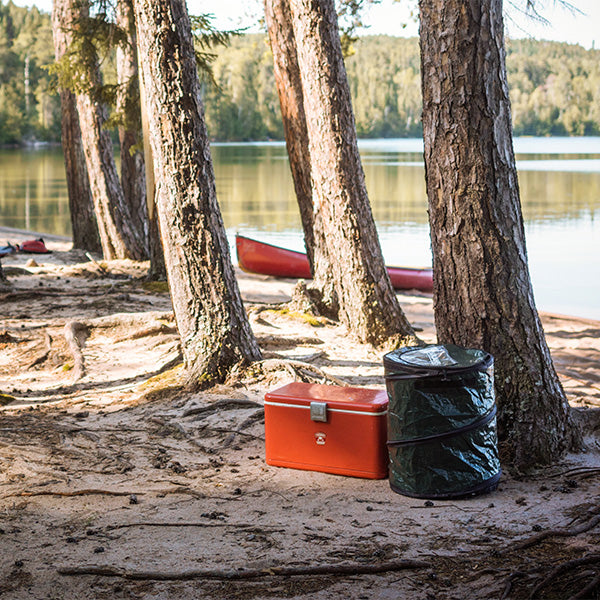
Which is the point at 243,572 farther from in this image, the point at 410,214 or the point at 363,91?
the point at 363,91

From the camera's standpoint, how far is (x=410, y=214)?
25.5 m

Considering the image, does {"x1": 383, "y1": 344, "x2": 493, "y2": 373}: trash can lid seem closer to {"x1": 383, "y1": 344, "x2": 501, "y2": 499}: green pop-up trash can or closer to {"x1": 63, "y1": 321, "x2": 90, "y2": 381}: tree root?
{"x1": 383, "y1": 344, "x2": 501, "y2": 499}: green pop-up trash can

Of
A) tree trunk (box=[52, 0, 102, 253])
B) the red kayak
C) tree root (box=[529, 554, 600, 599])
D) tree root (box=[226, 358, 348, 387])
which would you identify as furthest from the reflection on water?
tree root (box=[529, 554, 600, 599])

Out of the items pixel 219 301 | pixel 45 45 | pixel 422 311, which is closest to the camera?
pixel 219 301

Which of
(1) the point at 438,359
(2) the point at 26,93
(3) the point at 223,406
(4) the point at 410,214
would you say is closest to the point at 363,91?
(2) the point at 26,93

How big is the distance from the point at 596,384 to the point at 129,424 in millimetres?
4060

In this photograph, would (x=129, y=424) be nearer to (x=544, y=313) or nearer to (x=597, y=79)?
(x=544, y=313)

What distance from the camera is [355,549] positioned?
3340mm

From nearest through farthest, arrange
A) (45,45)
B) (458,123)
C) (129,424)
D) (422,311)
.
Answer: (458,123)
(129,424)
(422,311)
(45,45)

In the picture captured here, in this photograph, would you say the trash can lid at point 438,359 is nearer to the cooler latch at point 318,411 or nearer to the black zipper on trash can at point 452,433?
the black zipper on trash can at point 452,433

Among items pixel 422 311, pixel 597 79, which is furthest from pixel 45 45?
pixel 422 311

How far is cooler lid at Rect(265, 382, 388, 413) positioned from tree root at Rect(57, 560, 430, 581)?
1159 mm

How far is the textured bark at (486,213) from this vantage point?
13.9ft

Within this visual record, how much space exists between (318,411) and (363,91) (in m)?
115
